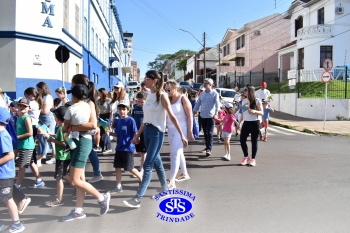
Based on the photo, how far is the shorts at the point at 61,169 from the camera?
529 centimetres

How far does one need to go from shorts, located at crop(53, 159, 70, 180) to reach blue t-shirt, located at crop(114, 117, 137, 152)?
824 millimetres

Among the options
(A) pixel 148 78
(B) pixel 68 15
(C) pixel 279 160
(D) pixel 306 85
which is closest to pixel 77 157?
(A) pixel 148 78

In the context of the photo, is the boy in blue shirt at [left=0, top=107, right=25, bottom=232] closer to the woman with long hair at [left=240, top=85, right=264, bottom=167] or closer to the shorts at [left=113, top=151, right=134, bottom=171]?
the shorts at [left=113, top=151, right=134, bottom=171]

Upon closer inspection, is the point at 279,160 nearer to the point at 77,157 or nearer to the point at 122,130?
the point at 122,130

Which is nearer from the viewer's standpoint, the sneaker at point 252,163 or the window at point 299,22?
the sneaker at point 252,163

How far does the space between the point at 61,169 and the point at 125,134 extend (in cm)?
111

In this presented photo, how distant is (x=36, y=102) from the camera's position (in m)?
7.08

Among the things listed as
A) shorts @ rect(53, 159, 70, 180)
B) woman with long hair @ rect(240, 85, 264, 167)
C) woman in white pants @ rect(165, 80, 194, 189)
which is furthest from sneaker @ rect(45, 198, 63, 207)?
woman with long hair @ rect(240, 85, 264, 167)

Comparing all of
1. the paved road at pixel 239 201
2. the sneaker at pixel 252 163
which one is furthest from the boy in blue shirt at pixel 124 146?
the sneaker at pixel 252 163

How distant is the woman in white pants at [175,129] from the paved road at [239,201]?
38 cm

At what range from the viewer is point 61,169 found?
533cm

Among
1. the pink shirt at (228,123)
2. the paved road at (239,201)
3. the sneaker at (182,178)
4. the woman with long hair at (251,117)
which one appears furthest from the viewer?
the pink shirt at (228,123)

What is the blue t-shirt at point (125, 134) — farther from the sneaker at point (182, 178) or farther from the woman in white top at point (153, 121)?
the sneaker at point (182, 178)

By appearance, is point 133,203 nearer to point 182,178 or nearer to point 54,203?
point 54,203
